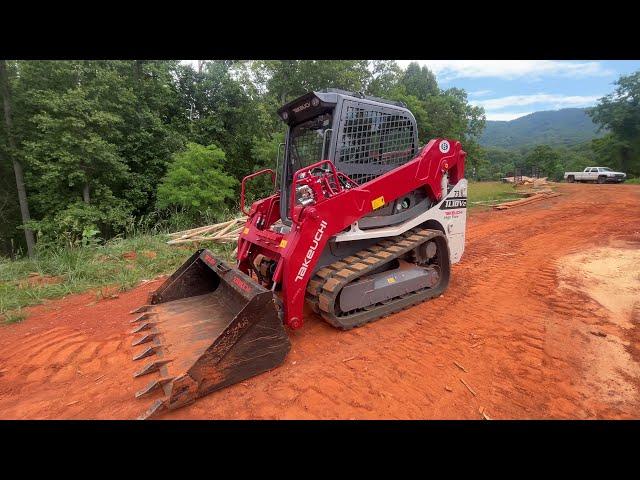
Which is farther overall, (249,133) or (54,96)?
(249,133)

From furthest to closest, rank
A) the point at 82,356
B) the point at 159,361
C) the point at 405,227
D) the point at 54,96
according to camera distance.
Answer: the point at 54,96, the point at 405,227, the point at 82,356, the point at 159,361

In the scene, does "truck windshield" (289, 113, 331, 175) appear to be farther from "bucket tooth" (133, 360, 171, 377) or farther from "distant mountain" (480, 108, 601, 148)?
"distant mountain" (480, 108, 601, 148)

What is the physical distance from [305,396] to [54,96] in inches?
616

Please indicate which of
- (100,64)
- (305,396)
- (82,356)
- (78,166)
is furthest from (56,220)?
(305,396)

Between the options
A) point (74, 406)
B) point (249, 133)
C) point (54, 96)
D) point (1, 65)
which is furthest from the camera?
point (249, 133)

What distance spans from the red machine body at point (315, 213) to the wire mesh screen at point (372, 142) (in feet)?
0.78

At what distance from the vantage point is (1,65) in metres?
14.5

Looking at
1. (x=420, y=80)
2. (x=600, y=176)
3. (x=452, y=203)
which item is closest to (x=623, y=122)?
(x=600, y=176)

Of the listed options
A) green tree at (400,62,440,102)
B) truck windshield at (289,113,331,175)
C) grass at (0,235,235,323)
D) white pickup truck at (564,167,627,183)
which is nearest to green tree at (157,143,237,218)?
grass at (0,235,235,323)

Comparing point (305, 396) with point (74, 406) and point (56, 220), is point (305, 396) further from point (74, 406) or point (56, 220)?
point (56, 220)

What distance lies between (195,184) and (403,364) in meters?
9.95

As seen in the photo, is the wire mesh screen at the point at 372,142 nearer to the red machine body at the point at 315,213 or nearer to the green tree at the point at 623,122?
the red machine body at the point at 315,213

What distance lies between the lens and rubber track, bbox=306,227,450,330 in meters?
3.56

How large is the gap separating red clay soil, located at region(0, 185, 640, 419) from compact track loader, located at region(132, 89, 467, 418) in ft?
0.71
